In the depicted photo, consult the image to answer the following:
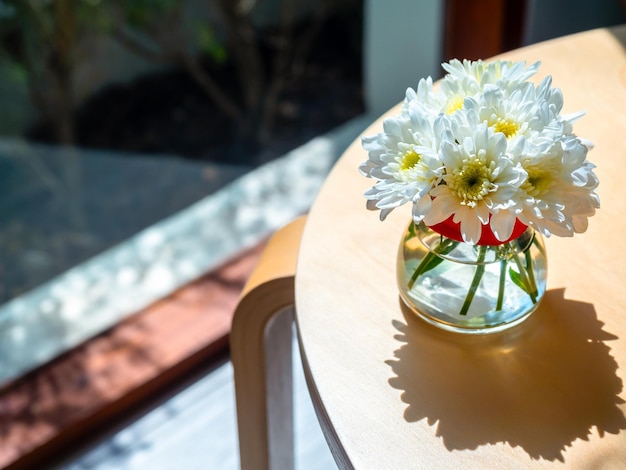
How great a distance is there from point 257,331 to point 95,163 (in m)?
1.43

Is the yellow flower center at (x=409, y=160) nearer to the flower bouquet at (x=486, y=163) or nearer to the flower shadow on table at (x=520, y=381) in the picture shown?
the flower bouquet at (x=486, y=163)

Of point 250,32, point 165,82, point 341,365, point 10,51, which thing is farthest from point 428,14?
point 341,365

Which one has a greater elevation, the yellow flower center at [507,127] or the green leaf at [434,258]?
the yellow flower center at [507,127]

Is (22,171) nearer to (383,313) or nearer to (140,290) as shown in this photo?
(140,290)

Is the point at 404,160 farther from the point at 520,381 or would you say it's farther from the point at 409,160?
the point at 520,381

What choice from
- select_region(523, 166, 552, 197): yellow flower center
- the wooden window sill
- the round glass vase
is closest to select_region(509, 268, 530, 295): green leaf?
the round glass vase

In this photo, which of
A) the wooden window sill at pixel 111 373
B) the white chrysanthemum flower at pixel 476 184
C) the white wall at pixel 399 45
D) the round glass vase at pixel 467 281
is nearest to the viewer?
the white chrysanthemum flower at pixel 476 184

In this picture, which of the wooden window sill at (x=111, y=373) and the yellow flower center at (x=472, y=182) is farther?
the wooden window sill at (x=111, y=373)

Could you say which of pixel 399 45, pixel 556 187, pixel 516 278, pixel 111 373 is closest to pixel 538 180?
pixel 556 187

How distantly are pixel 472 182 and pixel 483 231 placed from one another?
0.05 metres

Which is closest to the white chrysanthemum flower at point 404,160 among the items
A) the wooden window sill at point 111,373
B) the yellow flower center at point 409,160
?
the yellow flower center at point 409,160

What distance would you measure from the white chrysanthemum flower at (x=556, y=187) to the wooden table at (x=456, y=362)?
14 centimetres

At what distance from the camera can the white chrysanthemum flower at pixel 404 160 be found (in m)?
0.55

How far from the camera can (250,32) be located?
7.61 feet
